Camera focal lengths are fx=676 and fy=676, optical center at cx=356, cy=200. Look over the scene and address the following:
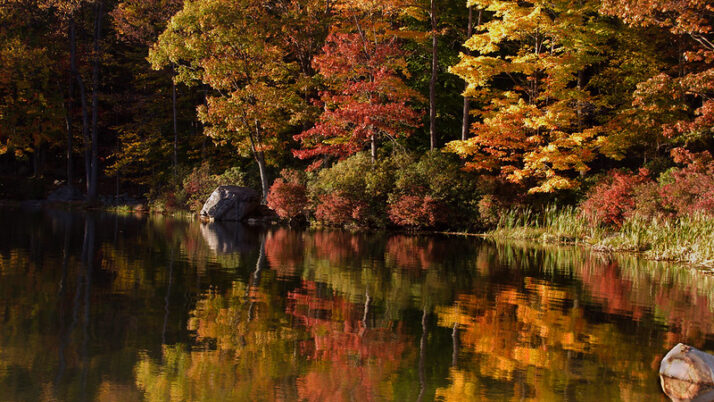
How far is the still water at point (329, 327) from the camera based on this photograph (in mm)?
5922

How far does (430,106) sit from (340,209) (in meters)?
6.20

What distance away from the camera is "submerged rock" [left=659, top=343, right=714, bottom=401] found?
6.14 metres

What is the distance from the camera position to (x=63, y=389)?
18.0ft

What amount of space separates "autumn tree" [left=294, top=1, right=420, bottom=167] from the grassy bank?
6328 millimetres

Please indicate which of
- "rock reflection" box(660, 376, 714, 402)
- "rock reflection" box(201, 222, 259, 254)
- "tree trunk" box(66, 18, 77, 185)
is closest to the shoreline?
"rock reflection" box(201, 222, 259, 254)

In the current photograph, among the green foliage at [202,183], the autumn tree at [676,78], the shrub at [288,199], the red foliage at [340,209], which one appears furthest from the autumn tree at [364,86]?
the autumn tree at [676,78]

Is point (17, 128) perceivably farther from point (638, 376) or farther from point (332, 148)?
point (638, 376)

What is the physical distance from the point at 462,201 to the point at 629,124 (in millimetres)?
7253

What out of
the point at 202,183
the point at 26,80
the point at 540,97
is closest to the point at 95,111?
the point at 26,80

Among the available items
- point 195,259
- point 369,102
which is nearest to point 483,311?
point 195,259

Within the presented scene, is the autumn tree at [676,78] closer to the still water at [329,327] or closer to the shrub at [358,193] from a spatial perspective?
the still water at [329,327]

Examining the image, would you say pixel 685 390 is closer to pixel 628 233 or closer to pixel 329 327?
pixel 329 327

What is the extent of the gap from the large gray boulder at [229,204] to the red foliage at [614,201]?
52.1 feet

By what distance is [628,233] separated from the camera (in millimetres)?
21000
